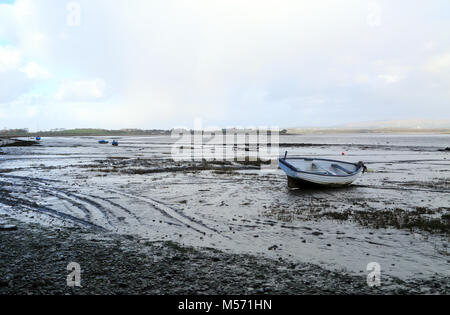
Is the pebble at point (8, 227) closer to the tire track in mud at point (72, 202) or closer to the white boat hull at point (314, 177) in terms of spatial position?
the tire track in mud at point (72, 202)

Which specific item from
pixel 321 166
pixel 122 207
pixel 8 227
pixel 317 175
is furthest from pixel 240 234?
pixel 321 166

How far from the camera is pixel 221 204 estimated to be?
1831cm

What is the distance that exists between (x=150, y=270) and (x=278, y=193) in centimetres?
1441

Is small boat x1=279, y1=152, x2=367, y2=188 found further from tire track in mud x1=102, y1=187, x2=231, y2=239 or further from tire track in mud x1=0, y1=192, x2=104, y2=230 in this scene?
tire track in mud x1=0, y1=192, x2=104, y2=230

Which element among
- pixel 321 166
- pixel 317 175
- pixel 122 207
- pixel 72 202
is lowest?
pixel 122 207

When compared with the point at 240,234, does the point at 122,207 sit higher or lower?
higher

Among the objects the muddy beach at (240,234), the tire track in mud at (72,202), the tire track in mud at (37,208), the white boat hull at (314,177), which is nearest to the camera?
the muddy beach at (240,234)

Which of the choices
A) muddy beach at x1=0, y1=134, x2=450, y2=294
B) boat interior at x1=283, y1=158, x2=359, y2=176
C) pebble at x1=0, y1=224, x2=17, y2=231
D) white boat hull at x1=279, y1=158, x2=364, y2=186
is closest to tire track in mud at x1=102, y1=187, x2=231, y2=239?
muddy beach at x1=0, y1=134, x2=450, y2=294

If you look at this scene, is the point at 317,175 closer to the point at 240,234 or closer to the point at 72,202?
the point at 240,234

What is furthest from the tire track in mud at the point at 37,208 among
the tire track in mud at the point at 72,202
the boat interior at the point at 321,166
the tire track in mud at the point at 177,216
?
the boat interior at the point at 321,166

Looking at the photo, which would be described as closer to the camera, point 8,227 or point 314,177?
point 8,227

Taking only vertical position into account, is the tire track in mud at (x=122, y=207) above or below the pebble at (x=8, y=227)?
below
